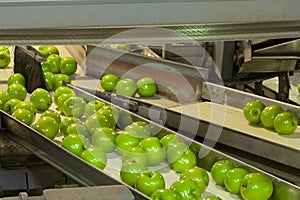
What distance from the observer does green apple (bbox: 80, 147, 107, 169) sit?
5.63 feet

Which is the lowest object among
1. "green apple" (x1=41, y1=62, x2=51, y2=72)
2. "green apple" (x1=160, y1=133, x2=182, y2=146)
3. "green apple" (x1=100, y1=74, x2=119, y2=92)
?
"green apple" (x1=160, y1=133, x2=182, y2=146)

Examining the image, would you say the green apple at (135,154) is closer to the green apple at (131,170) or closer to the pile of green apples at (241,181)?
the green apple at (131,170)

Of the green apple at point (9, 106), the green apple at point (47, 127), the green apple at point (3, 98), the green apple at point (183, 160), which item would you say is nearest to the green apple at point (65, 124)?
the green apple at point (47, 127)

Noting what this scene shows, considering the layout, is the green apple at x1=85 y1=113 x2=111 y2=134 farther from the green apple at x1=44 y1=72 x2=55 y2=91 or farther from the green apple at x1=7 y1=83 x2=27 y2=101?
the green apple at x1=44 y1=72 x2=55 y2=91

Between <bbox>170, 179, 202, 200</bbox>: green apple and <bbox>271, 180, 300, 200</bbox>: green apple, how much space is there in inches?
8.7

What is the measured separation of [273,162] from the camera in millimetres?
1826

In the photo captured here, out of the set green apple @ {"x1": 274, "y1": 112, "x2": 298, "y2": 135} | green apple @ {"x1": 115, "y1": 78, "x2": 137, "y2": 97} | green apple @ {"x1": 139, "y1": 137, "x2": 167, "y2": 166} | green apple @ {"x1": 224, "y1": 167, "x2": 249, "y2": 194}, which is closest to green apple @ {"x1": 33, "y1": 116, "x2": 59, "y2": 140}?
green apple @ {"x1": 139, "y1": 137, "x2": 167, "y2": 166}

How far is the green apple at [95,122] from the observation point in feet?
6.49

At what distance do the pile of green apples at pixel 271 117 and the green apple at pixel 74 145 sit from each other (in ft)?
2.30

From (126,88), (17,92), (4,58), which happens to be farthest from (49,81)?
(4,58)

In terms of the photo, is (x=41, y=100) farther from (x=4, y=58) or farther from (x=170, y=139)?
(x=4, y=58)

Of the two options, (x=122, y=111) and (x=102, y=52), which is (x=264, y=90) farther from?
(x=122, y=111)

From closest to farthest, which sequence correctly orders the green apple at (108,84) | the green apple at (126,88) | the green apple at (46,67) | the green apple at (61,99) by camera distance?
the green apple at (61,99) < the green apple at (126,88) < the green apple at (108,84) < the green apple at (46,67)

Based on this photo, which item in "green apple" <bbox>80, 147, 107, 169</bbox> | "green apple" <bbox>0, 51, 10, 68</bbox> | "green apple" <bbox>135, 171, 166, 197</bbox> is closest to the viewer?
"green apple" <bbox>135, 171, 166, 197</bbox>
